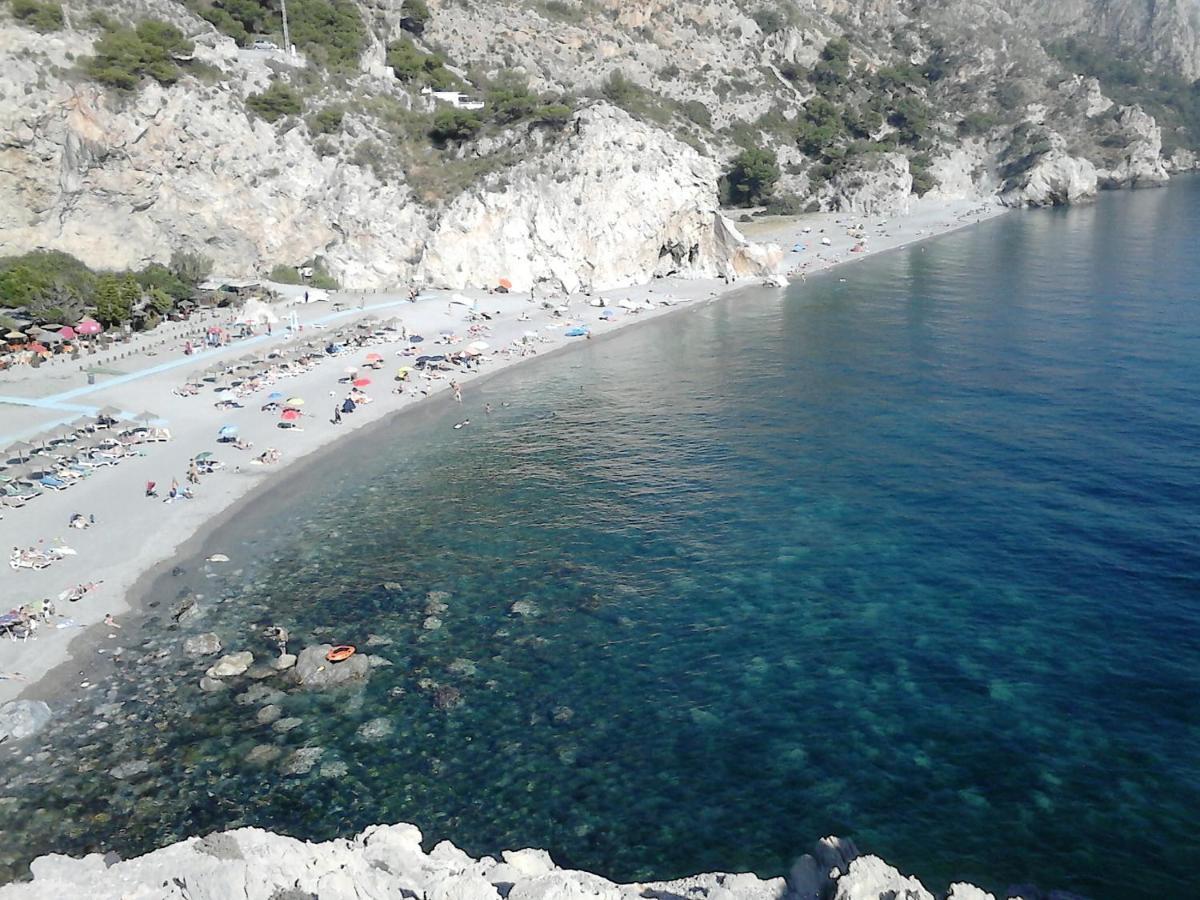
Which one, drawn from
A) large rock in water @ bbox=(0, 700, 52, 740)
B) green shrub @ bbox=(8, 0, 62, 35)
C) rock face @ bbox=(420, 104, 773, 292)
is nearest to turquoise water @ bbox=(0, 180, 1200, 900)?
large rock in water @ bbox=(0, 700, 52, 740)

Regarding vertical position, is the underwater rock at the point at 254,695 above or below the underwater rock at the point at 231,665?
below

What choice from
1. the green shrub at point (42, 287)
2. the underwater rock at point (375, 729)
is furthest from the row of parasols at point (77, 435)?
the underwater rock at point (375, 729)

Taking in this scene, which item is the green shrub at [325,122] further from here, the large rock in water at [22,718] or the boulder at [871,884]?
the boulder at [871,884]

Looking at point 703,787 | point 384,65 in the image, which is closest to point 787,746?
point 703,787

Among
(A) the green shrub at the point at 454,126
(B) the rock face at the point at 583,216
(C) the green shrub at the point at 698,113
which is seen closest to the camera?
(B) the rock face at the point at 583,216

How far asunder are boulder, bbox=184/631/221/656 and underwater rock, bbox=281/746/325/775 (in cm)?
711

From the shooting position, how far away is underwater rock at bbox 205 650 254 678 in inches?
1190

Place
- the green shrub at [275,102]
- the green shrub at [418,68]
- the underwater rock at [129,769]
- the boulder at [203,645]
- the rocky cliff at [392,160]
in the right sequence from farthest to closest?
the green shrub at [418,68] < the green shrub at [275,102] < the rocky cliff at [392,160] < the boulder at [203,645] < the underwater rock at [129,769]

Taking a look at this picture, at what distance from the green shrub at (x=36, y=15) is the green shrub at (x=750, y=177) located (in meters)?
85.8

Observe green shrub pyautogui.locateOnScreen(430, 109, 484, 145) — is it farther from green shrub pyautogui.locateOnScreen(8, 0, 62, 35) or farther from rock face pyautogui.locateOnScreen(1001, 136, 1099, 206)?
rock face pyautogui.locateOnScreen(1001, 136, 1099, 206)

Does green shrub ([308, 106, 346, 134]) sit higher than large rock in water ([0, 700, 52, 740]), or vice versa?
green shrub ([308, 106, 346, 134])

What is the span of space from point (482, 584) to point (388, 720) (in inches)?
343

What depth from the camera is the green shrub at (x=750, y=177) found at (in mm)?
129250

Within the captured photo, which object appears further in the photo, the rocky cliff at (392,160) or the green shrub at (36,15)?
the rocky cliff at (392,160)
